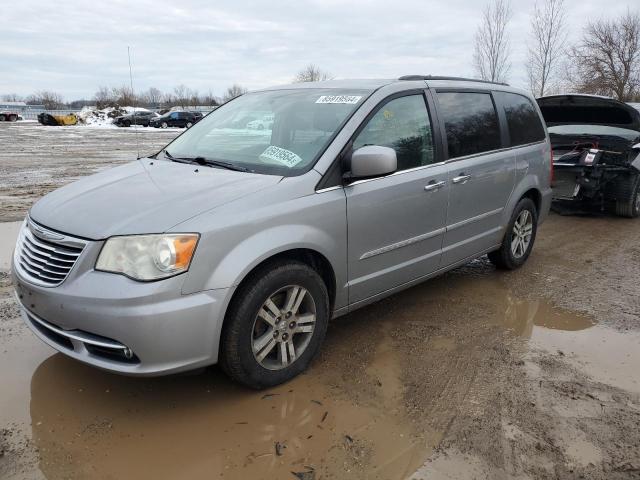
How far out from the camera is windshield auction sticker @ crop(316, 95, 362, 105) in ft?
12.0

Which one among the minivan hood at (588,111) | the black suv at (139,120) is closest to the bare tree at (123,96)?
the black suv at (139,120)

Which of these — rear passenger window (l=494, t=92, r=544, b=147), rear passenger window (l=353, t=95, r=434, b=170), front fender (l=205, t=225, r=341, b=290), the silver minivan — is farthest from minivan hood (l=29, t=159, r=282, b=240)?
rear passenger window (l=494, t=92, r=544, b=147)

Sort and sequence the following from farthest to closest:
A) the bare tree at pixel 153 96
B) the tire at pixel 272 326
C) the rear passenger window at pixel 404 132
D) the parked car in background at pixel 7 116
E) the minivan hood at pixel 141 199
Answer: the bare tree at pixel 153 96 < the parked car in background at pixel 7 116 < the rear passenger window at pixel 404 132 < the tire at pixel 272 326 < the minivan hood at pixel 141 199

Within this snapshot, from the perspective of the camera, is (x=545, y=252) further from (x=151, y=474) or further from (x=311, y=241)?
(x=151, y=474)

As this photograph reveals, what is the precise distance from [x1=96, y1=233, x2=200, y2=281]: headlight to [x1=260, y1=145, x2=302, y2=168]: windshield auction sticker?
0.95m

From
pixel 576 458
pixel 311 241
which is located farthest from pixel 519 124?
pixel 576 458

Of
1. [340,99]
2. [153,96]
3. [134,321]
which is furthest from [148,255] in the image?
[153,96]

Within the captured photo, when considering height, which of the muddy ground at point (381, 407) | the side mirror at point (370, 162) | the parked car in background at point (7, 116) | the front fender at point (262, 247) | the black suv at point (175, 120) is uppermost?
the parked car in background at point (7, 116)

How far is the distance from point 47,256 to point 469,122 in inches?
133

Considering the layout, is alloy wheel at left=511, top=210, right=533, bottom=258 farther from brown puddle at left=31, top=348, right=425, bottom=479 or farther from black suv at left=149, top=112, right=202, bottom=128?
black suv at left=149, top=112, right=202, bottom=128

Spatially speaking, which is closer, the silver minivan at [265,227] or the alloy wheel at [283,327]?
the silver minivan at [265,227]

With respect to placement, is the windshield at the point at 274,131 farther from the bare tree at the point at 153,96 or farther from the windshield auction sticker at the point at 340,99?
the bare tree at the point at 153,96

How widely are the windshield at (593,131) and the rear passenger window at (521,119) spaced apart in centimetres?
320

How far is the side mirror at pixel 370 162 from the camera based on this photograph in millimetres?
3221
